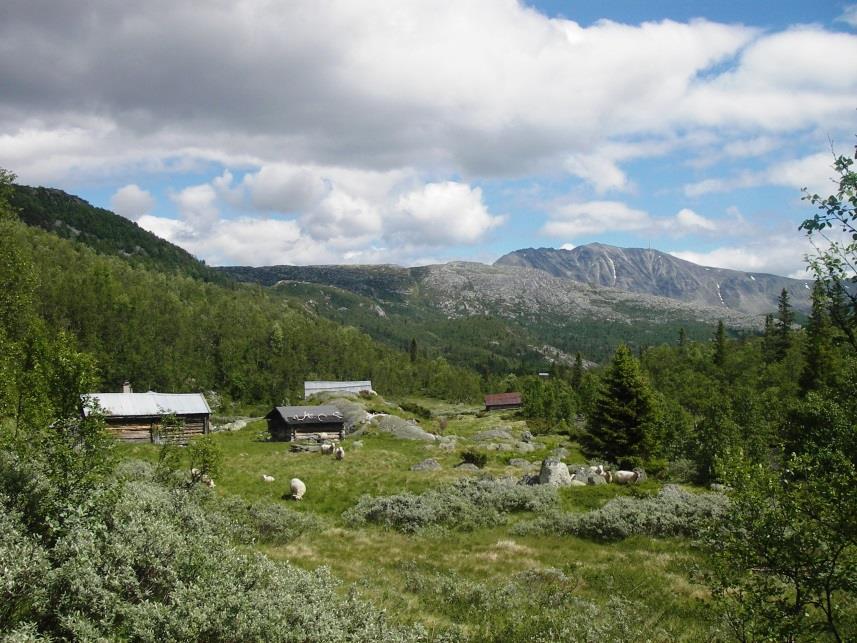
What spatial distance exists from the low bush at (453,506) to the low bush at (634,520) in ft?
8.18

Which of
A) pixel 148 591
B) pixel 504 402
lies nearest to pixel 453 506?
pixel 148 591

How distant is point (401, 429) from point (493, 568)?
54.8 metres

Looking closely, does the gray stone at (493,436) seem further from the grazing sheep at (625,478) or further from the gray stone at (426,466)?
the grazing sheep at (625,478)

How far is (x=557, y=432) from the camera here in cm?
9356

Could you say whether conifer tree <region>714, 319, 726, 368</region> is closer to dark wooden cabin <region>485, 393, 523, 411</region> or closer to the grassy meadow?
dark wooden cabin <region>485, 393, 523, 411</region>

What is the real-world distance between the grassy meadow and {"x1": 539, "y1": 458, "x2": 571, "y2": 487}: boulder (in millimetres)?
2092

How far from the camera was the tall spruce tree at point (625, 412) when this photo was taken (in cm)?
4909

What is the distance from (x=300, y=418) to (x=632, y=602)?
5917cm

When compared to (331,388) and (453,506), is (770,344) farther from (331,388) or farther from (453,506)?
(453,506)

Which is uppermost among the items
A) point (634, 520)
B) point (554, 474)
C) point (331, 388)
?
point (634, 520)

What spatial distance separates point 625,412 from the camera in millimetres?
49531

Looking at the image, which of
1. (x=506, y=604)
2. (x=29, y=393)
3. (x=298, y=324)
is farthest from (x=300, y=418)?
(x=298, y=324)

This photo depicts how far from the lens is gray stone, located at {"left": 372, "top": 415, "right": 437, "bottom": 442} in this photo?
71.4 metres

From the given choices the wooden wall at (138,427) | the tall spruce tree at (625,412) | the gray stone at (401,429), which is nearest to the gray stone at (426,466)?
the tall spruce tree at (625,412)
